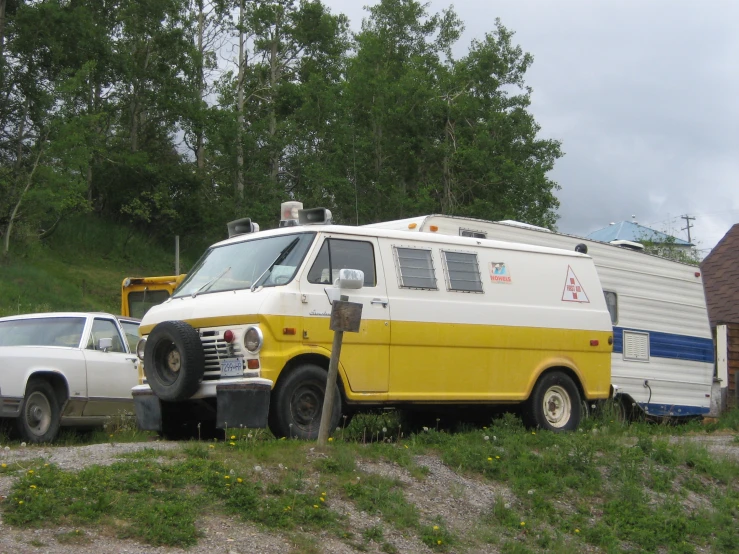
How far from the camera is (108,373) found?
1233cm

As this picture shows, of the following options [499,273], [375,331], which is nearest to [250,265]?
[375,331]

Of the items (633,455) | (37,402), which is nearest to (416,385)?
(633,455)

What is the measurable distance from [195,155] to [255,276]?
111ft

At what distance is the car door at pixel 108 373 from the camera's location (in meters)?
12.1

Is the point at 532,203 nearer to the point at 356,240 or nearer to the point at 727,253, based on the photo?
the point at 727,253

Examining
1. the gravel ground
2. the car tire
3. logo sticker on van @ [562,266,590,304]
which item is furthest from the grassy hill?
the gravel ground

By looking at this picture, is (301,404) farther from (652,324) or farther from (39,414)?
(652,324)

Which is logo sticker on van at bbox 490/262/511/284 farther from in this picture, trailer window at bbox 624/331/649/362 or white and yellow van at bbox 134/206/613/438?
trailer window at bbox 624/331/649/362

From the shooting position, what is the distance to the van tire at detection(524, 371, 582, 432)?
A: 1115cm

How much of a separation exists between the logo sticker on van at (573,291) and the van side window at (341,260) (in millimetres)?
2809

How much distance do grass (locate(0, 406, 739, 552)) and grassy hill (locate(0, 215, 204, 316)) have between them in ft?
63.8

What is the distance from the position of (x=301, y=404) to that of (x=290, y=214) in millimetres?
2454

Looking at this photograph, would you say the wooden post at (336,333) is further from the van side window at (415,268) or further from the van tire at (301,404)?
the van side window at (415,268)

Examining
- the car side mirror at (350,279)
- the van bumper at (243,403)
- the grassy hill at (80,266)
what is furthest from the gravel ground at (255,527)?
the grassy hill at (80,266)
